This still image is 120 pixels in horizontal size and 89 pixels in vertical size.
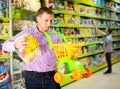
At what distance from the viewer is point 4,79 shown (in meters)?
3.98

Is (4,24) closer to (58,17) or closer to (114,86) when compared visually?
(58,17)

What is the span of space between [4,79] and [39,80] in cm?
168

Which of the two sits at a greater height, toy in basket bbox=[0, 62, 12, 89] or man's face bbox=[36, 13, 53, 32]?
man's face bbox=[36, 13, 53, 32]

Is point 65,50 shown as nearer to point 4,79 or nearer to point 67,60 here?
point 67,60

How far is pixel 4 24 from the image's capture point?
424cm

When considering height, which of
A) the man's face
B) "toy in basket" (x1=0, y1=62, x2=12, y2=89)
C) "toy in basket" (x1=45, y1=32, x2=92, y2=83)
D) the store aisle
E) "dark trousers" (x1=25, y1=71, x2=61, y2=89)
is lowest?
the store aisle

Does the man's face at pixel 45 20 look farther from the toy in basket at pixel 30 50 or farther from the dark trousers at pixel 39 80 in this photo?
the dark trousers at pixel 39 80

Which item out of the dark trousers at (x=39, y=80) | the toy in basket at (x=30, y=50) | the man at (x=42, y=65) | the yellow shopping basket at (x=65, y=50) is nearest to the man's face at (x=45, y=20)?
the man at (x=42, y=65)

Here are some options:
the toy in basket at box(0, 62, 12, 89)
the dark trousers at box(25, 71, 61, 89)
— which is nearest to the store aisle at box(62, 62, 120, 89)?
the toy in basket at box(0, 62, 12, 89)

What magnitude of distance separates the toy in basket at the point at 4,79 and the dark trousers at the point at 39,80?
1.50m

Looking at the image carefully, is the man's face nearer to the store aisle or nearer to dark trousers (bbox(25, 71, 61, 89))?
dark trousers (bbox(25, 71, 61, 89))

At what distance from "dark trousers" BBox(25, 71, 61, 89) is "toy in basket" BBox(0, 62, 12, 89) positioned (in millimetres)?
1503

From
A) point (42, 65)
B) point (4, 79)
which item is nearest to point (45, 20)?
point (42, 65)

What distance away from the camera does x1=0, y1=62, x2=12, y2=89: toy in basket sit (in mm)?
3914
